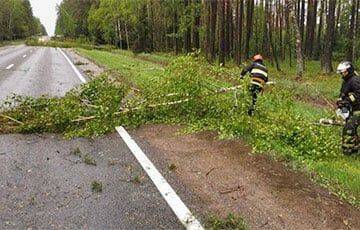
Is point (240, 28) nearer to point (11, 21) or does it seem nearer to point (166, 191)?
point (166, 191)

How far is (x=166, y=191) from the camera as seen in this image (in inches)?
216

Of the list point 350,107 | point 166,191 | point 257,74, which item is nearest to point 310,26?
point 257,74

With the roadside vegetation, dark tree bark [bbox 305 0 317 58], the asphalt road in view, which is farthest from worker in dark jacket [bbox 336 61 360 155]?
dark tree bark [bbox 305 0 317 58]

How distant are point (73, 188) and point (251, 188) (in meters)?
2.31

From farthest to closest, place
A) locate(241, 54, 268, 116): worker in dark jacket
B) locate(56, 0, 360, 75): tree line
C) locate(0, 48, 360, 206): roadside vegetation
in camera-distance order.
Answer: locate(56, 0, 360, 75): tree line
locate(241, 54, 268, 116): worker in dark jacket
locate(0, 48, 360, 206): roadside vegetation

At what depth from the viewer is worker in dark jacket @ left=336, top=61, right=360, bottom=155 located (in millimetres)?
7629

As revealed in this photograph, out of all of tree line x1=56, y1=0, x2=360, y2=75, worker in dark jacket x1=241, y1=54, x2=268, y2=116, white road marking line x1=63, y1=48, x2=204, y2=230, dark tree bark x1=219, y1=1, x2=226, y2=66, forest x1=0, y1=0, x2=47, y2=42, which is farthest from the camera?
forest x1=0, y1=0, x2=47, y2=42

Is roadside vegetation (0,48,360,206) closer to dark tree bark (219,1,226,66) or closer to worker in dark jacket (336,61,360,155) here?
worker in dark jacket (336,61,360,155)

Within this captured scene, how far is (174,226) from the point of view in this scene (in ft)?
14.7

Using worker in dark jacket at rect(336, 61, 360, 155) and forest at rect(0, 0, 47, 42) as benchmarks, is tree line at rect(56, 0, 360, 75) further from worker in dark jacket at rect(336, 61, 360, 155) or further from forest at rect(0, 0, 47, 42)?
forest at rect(0, 0, 47, 42)

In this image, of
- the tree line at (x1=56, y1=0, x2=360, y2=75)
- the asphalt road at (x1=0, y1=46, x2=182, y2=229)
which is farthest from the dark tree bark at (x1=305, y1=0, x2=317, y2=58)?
the asphalt road at (x1=0, y1=46, x2=182, y2=229)

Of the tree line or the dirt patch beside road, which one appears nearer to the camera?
the dirt patch beside road

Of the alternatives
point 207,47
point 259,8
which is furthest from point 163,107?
point 259,8

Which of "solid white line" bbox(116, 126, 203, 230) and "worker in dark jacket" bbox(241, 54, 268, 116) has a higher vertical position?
"worker in dark jacket" bbox(241, 54, 268, 116)
